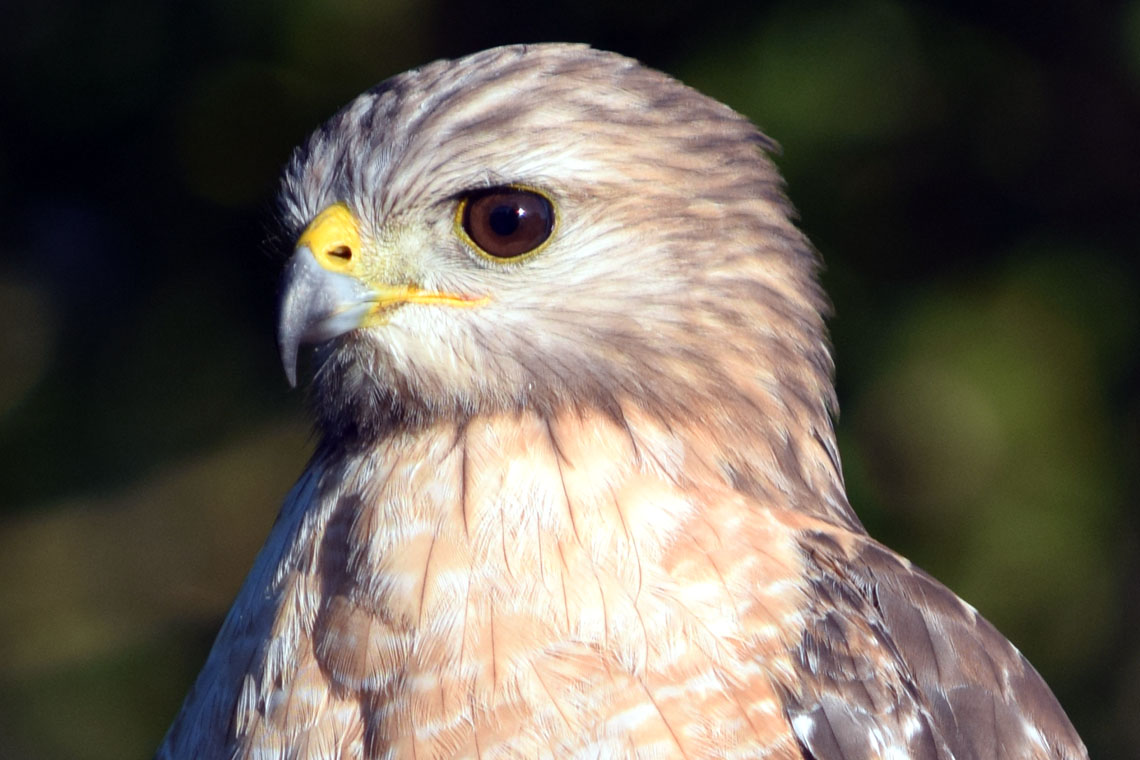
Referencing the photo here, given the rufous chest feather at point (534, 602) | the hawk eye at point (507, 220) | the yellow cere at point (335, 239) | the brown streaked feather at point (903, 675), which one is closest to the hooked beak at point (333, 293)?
the yellow cere at point (335, 239)

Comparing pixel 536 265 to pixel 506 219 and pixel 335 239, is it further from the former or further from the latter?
pixel 335 239

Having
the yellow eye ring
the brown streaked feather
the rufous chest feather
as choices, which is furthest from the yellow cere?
the brown streaked feather

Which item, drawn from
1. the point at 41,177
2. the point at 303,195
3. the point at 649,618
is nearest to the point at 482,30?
the point at 41,177

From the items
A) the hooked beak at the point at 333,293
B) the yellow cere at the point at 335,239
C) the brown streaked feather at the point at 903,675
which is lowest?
the brown streaked feather at the point at 903,675

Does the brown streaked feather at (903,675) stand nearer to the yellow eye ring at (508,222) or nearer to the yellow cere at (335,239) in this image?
the yellow eye ring at (508,222)

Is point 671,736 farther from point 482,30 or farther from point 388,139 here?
point 482,30

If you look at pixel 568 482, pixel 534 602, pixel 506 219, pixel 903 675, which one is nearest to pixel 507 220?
pixel 506 219
